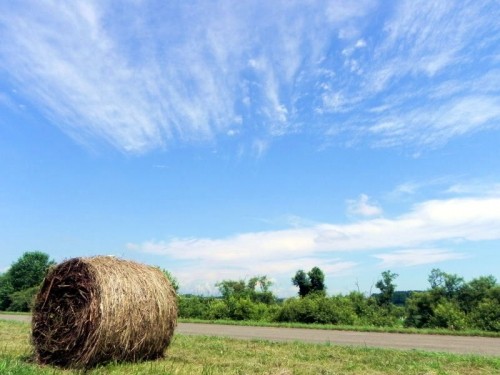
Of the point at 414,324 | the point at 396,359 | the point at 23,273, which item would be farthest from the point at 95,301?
the point at 23,273

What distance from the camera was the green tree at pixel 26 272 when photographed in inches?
2228

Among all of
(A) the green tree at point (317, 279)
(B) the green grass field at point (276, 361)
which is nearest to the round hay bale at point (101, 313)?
(B) the green grass field at point (276, 361)

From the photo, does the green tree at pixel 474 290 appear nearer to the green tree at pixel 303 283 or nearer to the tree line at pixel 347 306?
the tree line at pixel 347 306

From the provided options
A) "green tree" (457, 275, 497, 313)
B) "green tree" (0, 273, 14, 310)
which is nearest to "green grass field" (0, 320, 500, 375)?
"green tree" (457, 275, 497, 313)

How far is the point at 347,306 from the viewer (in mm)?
28516

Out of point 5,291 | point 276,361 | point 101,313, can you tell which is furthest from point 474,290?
point 5,291

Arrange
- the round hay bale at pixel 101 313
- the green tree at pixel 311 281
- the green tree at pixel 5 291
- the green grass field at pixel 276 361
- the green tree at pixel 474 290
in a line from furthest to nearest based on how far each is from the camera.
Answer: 1. the green tree at pixel 5 291
2. the green tree at pixel 311 281
3. the green tree at pixel 474 290
4. the round hay bale at pixel 101 313
5. the green grass field at pixel 276 361

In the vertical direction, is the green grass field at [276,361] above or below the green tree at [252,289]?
below

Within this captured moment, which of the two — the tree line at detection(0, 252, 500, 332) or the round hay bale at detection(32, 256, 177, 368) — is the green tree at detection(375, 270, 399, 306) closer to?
the tree line at detection(0, 252, 500, 332)

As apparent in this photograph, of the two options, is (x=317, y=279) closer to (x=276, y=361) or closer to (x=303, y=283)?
(x=303, y=283)

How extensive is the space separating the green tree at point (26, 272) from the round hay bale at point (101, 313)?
51.0m

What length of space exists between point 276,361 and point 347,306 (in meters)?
20.3

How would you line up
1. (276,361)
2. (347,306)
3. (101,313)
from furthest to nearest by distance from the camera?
1. (347,306)
2. (276,361)
3. (101,313)

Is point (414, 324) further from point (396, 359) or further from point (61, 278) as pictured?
point (61, 278)
